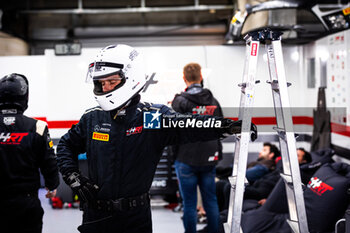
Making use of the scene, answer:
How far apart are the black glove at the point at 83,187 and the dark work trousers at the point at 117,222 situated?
9 centimetres

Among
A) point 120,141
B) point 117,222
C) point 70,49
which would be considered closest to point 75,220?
point 117,222

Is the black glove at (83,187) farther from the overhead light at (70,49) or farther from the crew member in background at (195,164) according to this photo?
the overhead light at (70,49)

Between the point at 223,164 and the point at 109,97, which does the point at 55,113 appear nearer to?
the point at 223,164

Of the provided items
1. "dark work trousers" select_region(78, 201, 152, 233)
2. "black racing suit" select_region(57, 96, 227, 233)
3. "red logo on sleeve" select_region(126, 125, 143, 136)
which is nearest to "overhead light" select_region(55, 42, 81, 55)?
"black racing suit" select_region(57, 96, 227, 233)

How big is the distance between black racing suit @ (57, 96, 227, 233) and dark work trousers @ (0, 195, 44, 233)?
307 mm

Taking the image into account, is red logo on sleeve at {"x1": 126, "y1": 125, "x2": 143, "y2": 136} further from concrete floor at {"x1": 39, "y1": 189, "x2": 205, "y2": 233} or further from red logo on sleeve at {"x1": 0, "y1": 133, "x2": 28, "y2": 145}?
concrete floor at {"x1": 39, "y1": 189, "x2": 205, "y2": 233}

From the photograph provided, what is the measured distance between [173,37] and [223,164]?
290 cm

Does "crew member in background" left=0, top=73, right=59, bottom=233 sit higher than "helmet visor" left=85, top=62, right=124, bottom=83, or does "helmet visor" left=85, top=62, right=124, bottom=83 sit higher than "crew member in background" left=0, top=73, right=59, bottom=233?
"helmet visor" left=85, top=62, right=124, bottom=83

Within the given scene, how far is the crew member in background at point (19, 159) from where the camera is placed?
6.82 ft

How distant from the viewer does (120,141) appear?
6.36ft

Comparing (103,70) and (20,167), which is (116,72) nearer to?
(103,70)

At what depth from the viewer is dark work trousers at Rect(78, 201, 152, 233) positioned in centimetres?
191

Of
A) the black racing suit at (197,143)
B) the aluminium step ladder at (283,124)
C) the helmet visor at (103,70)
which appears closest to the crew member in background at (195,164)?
the black racing suit at (197,143)

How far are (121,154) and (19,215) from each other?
630mm
